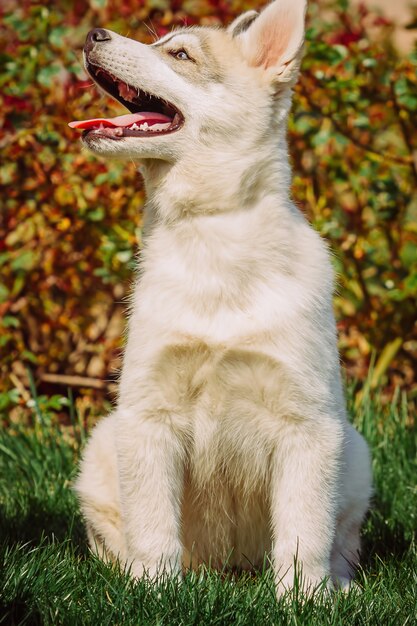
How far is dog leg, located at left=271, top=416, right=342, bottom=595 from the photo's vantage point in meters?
2.95

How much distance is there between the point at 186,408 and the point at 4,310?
93.2 inches

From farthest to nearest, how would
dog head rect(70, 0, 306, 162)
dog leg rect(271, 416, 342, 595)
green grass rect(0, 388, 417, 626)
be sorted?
dog head rect(70, 0, 306, 162) → dog leg rect(271, 416, 342, 595) → green grass rect(0, 388, 417, 626)

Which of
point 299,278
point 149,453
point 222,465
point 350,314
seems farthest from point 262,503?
point 350,314

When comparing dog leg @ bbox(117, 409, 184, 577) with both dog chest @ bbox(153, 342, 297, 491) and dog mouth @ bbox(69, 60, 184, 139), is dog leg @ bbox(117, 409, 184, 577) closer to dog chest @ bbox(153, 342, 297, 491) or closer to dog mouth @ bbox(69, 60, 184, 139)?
dog chest @ bbox(153, 342, 297, 491)

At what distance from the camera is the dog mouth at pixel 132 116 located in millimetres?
3085

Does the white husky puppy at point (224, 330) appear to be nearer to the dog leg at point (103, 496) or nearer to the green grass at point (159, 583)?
the dog leg at point (103, 496)

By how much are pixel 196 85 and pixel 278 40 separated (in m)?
0.33

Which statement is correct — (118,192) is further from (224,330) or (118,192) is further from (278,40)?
(224,330)

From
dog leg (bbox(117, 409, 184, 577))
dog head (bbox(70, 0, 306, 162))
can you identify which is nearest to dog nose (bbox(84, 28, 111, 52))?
dog head (bbox(70, 0, 306, 162))

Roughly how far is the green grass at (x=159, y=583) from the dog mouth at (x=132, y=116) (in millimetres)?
1358

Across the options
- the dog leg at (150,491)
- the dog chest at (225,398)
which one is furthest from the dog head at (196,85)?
the dog leg at (150,491)

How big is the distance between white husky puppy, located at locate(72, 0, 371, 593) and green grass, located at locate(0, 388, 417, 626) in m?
0.13

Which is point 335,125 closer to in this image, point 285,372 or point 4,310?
point 4,310

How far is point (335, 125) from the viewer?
16.4 feet
